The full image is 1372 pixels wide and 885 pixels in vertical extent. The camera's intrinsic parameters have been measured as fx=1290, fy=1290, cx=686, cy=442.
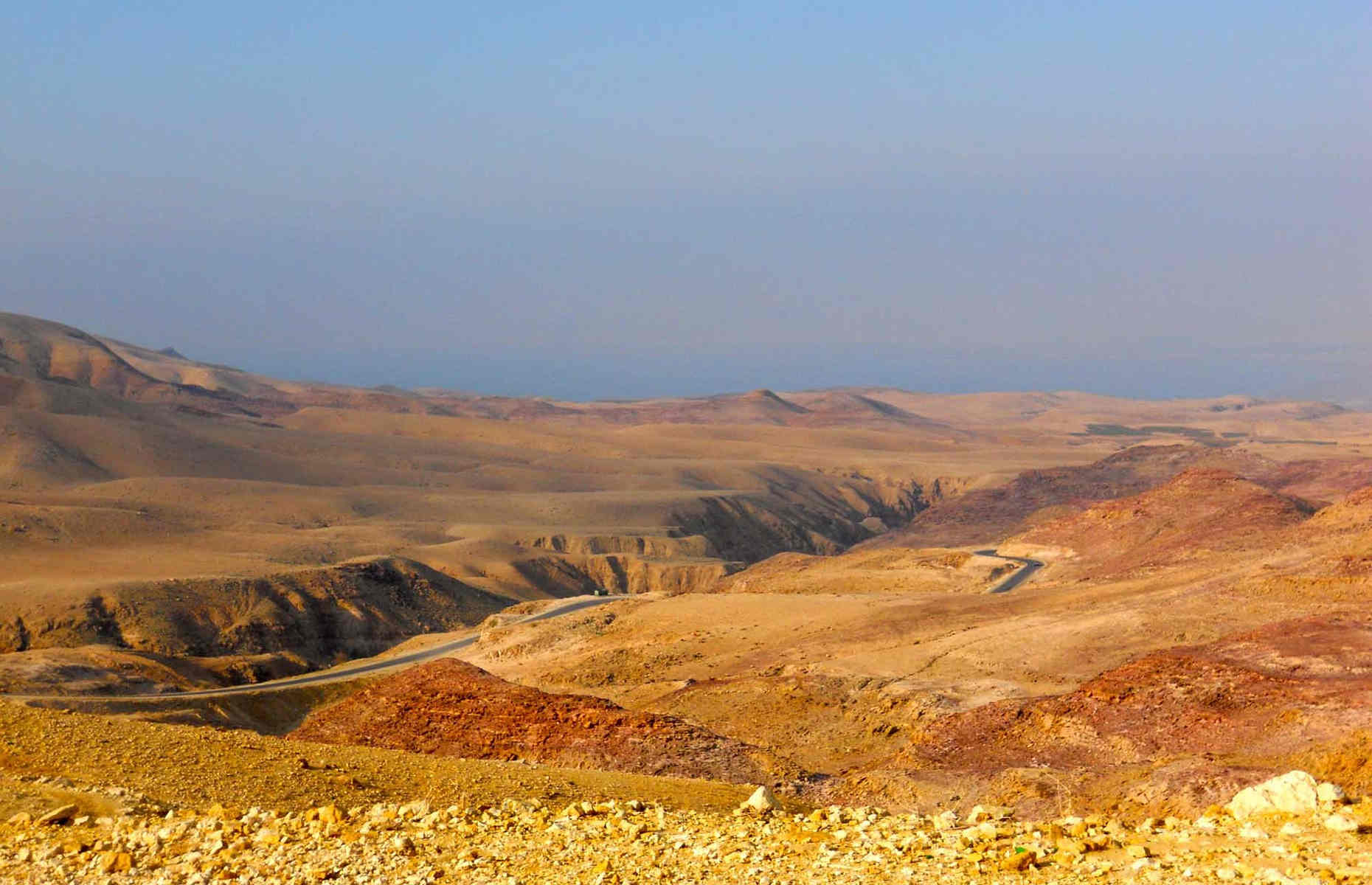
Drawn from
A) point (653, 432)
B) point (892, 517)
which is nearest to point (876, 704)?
point (892, 517)

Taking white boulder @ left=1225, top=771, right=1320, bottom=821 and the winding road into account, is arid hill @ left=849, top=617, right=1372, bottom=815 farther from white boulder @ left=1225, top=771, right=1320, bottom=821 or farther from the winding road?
the winding road

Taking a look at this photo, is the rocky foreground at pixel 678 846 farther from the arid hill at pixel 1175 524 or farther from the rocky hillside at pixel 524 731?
the arid hill at pixel 1175 524

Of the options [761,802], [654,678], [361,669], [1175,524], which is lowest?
[361,669]

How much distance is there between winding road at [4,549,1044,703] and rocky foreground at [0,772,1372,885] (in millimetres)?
14926

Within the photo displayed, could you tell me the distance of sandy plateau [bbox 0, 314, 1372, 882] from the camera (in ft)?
34.6

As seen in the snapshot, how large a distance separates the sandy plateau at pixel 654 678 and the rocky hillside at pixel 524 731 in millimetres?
98

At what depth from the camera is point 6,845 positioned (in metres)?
10.8

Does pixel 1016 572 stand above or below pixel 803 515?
above

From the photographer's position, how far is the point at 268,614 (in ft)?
155

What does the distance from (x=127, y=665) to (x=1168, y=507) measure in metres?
43.0

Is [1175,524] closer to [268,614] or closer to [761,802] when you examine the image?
[268,614]

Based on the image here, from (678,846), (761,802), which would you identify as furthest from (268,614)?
(678,846)

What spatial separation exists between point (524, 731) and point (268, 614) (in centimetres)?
2734

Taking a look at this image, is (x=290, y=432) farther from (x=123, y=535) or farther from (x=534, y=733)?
(x=534, y=733)
